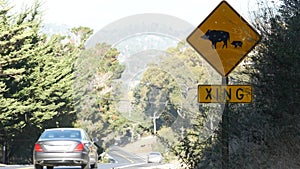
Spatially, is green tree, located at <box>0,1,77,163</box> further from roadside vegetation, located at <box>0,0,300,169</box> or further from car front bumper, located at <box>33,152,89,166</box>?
car front bumper, located at <box>33,152,89,166</box>

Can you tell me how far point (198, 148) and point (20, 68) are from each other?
2956 cm

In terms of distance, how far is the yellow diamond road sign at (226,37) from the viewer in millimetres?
12328

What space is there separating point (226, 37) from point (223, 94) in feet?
3.42

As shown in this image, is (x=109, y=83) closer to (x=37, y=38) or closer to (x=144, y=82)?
(x=144, y=82)

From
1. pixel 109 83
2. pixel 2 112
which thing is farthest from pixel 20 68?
pixel 109 83

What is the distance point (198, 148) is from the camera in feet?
49.6

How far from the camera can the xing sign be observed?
12266mm

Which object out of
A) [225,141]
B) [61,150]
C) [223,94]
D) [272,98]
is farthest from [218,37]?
[61,150]

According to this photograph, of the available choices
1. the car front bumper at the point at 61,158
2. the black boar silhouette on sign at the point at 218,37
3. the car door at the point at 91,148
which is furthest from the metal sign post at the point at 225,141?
the car door at the point at 91,148

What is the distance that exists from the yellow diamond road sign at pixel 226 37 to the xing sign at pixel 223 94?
297 millimetres

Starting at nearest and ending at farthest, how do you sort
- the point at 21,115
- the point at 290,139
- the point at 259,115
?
1. the point at 290,139
2. the point at 259,115
3. the point at 21,115

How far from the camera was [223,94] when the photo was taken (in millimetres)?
12391

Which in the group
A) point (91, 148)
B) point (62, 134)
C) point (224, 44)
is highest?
point (224, 44)

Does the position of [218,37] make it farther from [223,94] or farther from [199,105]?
[199,105]
